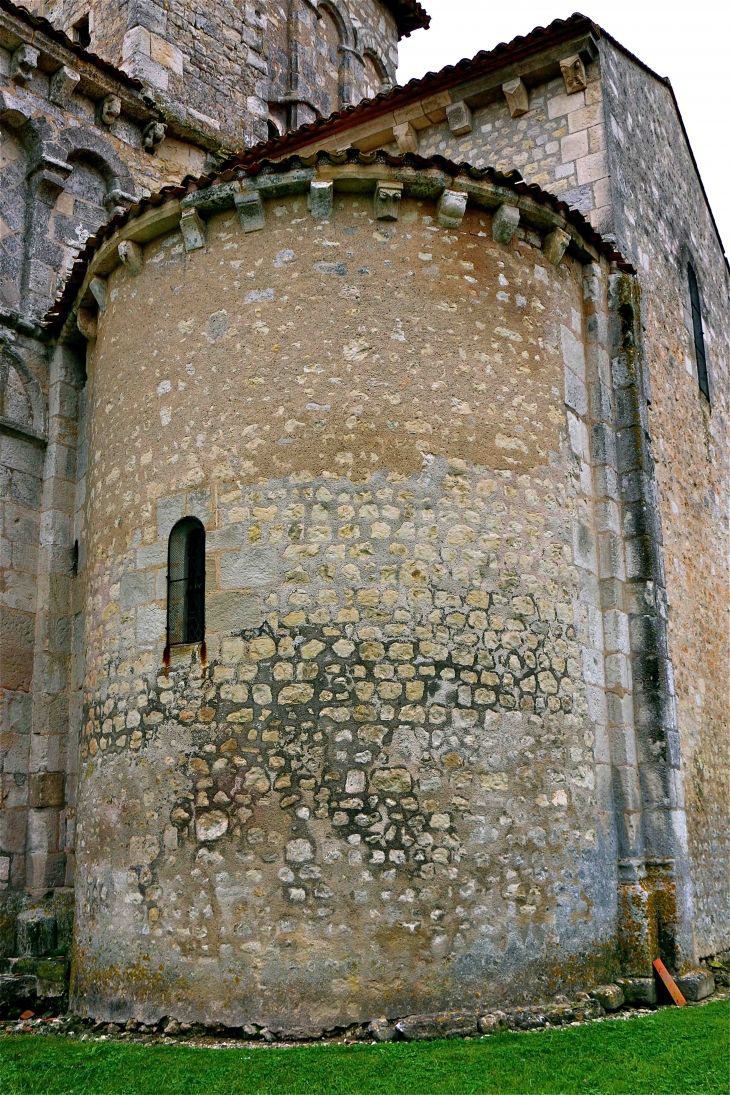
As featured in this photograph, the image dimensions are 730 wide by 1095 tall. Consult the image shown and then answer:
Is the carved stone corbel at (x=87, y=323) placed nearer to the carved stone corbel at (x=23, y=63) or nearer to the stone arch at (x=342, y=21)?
the carved stone corbel at (x=23, y=63)

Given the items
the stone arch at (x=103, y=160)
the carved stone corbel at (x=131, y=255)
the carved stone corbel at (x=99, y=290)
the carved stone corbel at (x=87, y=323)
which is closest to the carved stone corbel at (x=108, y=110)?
the stone arch at (x=103, y=160)

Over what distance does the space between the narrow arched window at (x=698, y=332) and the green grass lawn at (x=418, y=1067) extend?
7.33 metres

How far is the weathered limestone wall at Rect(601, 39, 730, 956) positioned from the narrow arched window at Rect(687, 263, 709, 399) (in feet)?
0.56

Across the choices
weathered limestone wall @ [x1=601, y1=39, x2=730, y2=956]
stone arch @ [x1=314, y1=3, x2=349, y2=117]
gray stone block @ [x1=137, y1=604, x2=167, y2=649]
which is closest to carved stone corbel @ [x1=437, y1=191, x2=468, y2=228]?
weathered limestone wall @ [x1=601, y1=39, x2=730, y2=956]

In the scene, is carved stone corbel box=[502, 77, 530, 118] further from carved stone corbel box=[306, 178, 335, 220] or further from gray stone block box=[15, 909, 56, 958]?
gray stone block box=[15, 909, 56, 958]

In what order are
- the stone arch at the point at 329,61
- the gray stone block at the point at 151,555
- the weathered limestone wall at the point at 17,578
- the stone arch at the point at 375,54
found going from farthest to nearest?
the stone arch at the point at 375,54 < the stone arch at the point at 329,61 < the weathered limestone wall at the point at 17,578 < the gray stone block at the point at 151,555

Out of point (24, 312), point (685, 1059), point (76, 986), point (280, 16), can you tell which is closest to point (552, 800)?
point (685, 1059)

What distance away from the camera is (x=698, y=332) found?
12375mm

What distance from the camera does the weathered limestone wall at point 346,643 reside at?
23.4ft

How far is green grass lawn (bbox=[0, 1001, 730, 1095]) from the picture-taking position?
585 cm

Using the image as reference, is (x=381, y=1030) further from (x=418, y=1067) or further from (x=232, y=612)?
(x=232, y=612)

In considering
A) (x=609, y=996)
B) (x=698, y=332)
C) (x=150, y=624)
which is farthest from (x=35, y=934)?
(x=698, y=332)

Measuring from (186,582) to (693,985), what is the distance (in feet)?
15.8

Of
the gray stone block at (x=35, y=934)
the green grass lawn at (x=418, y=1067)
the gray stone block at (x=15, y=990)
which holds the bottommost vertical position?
the green grass lawn at (x=418, y=1067)
